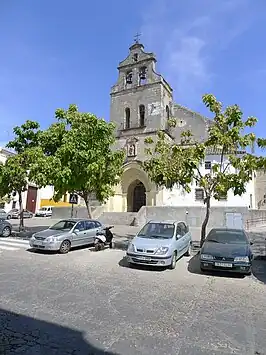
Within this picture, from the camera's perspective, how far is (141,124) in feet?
104

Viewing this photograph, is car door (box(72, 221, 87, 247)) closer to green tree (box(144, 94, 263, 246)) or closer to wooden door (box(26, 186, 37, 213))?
green tree (box(144, 94, 263, 246))

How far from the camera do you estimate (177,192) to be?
30.9 meters

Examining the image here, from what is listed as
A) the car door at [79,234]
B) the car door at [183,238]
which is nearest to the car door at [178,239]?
the car door at [183,238]

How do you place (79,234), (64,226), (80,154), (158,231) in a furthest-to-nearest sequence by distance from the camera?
(80,154) < (64,226) < (79,234) < (158,231)

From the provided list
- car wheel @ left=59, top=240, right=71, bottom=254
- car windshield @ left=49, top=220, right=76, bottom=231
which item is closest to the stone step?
car windshield @ left=49, top=220, right=76, bottom=231

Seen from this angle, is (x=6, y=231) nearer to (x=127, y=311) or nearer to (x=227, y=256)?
(x=227, y=256)

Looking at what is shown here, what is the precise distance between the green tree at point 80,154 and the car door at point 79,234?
2780 mm

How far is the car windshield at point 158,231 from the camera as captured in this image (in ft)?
34.3

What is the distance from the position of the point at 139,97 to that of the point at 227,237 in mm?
24309

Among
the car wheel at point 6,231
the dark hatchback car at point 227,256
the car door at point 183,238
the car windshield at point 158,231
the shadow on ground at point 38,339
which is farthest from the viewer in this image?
the car wheel at point 6,231

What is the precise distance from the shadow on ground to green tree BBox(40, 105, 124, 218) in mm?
10374

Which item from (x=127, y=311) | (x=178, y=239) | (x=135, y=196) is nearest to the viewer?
(x=127, y=311)

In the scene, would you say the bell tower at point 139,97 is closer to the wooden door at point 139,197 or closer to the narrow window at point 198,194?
the wooden door at point 139,197

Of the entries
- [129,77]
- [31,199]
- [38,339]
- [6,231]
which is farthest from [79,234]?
[31,199]
